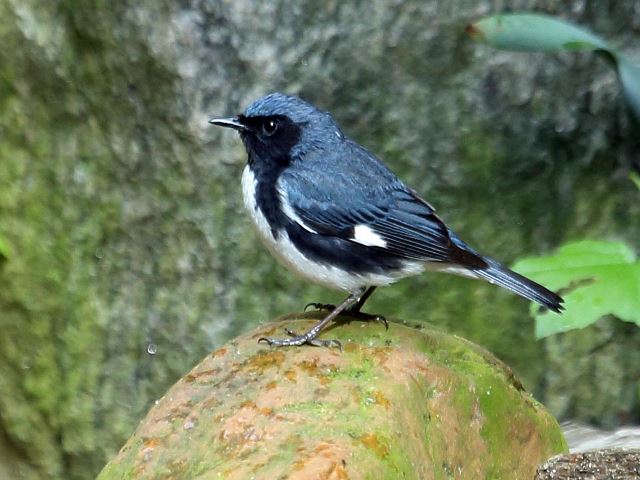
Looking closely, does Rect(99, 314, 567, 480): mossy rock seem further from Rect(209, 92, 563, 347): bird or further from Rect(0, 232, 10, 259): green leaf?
Rect(0, 232, 10, 259): green leaf

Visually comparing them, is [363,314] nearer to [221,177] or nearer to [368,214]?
[368,214]

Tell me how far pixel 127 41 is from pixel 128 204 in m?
0.83

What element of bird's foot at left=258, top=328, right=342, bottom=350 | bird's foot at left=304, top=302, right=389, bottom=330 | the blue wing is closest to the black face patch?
the blue wing

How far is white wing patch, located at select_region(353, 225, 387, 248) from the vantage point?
4125 millimetres

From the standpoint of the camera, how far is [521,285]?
4.23 meters

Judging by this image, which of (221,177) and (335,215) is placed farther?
(221,177)

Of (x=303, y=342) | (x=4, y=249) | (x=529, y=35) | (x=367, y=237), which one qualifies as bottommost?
(x=303, y=342)

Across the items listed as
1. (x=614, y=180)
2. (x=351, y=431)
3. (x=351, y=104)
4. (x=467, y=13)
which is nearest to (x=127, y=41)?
(x=351, y=104)

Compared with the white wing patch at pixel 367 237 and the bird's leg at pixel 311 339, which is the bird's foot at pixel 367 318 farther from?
the white wing patch at pixel 367 237

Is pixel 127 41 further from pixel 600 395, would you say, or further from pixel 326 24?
pixel 600 395

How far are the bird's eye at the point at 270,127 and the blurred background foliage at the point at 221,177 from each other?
44.4 inches

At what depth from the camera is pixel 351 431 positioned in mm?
3166

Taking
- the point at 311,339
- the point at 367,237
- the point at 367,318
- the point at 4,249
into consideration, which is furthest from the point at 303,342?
the point at 4,249

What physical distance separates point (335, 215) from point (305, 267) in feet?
0.74
